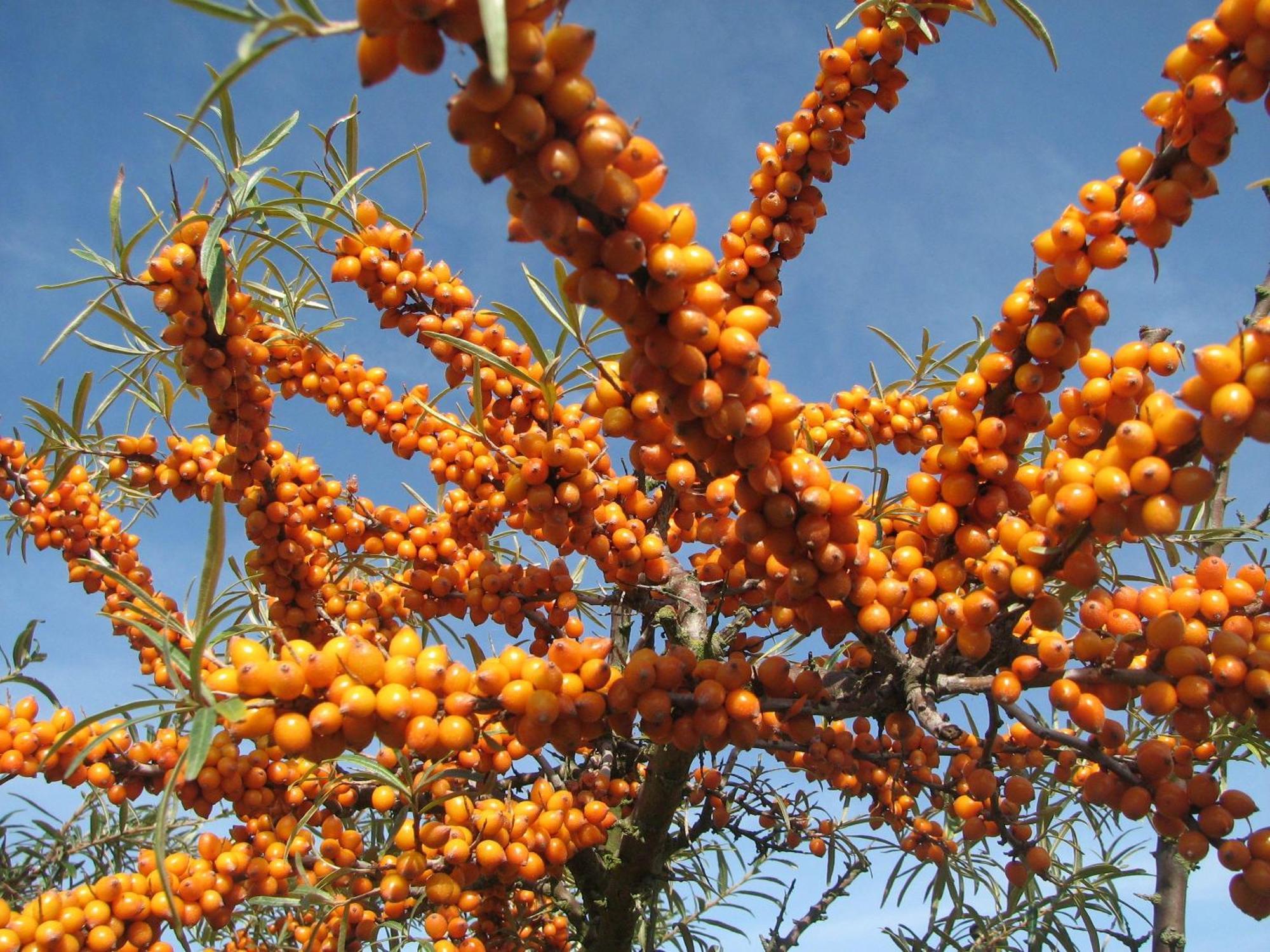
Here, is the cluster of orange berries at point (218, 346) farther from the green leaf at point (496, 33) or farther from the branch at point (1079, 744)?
the branch at point (1079, 744)

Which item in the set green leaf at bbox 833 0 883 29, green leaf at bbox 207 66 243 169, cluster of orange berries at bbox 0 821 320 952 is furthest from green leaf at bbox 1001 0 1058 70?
cluster of orange berries at bbox 0 821 320 952

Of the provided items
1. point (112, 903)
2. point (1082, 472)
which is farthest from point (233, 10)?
point (112, 903)

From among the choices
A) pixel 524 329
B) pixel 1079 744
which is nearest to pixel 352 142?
pixel 524 329

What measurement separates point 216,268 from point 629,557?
1.14 meters

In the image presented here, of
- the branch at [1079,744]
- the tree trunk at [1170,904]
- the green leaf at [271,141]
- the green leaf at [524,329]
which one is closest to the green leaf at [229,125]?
the green leaf at [271,141]

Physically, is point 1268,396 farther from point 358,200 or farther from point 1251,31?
point 358,200

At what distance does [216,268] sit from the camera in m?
1.67

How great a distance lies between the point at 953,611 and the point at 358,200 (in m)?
2.18

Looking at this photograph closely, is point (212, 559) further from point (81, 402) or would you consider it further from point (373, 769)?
point (81, 402)

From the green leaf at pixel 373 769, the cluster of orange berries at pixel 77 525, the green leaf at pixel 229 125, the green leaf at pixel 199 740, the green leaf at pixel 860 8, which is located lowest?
the green leaf at pixel 199 740

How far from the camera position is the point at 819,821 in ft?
10.7

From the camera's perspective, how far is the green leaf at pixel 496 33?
648 millimetres

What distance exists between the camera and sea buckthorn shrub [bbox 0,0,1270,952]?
3.50 ft

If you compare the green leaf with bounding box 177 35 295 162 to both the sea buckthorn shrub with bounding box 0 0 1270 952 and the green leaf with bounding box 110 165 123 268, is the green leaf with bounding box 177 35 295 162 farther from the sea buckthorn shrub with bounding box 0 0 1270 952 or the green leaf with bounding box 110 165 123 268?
the green leaf with bounding box 110 165 123 268
